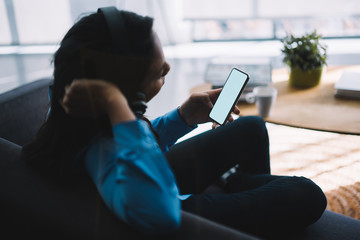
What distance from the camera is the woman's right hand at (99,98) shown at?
2.19 feet

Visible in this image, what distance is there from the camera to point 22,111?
1.22 metres

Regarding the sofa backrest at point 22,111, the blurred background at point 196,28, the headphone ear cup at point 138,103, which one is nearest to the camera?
the headphone ear cup at point 138,103

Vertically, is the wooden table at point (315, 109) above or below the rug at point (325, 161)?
above

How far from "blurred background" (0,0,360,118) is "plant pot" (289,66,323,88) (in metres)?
1.68

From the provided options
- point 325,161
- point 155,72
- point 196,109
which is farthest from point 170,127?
point 325,161

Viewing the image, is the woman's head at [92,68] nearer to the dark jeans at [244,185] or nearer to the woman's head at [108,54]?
the woman's head at [108,54]

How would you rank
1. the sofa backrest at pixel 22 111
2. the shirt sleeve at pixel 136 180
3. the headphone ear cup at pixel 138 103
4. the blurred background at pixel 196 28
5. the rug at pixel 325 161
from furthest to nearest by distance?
the blurred background at pixel 196 28
the rug at pixel 325 161
the sofa backrest at pixel 22 111
the headphone ear cup at pixel 138 103
the shirt sleeve at pixel 136 180

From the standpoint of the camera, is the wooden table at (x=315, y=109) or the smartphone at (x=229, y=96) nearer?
the smartphone at (x=229, y=96)

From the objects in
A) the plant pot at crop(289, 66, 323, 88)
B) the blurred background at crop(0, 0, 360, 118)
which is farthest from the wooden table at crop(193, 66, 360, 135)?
the blurred background at crop(0, 0, 360, 118)

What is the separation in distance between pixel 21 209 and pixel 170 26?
3528 mm

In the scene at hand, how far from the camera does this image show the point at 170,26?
4.02 metres

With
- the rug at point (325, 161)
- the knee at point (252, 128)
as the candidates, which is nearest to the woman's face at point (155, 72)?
the knee at point (252, 128)

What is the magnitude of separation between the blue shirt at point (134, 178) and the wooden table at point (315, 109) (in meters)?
0.67

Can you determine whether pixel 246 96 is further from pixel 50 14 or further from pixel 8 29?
pixel 8 29
